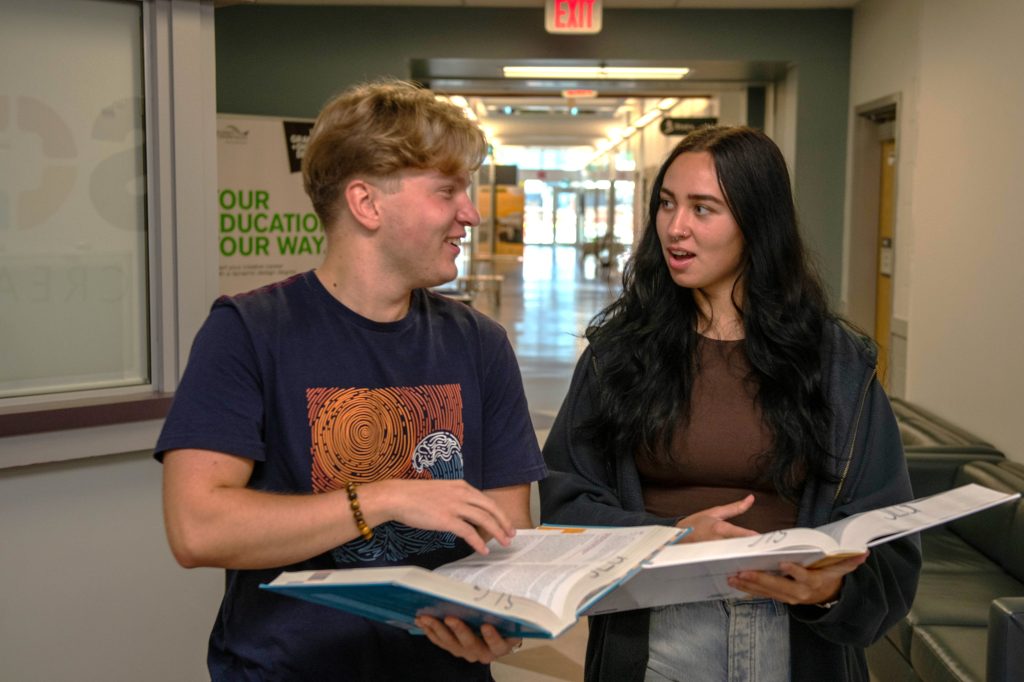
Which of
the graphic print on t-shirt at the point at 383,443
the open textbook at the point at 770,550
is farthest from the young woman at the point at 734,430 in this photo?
the graphic print on t-shirt at the point at 383,443

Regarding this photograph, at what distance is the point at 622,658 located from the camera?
187 centimetres

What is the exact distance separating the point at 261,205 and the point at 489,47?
2535 millimetres

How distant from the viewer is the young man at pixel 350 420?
4.66ft

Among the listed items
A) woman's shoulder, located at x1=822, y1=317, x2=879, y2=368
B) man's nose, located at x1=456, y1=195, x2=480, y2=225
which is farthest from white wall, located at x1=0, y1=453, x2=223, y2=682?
woman's shoulder, located at x1=822, y1=317, x2=879, y2=368

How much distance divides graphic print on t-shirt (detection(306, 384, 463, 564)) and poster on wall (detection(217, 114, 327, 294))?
19.1 ft

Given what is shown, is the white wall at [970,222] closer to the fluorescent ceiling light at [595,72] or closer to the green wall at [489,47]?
the green wall at [489,47]

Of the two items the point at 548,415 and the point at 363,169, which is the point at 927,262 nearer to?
the point at 548,415

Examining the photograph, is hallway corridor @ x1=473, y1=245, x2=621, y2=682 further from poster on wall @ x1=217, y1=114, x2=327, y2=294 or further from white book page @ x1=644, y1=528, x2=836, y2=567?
poster on wall @ x1=217, y1=114, x2=327, y2=294

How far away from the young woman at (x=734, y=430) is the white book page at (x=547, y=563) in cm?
27

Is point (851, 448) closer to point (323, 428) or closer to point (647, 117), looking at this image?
point (323, 428)

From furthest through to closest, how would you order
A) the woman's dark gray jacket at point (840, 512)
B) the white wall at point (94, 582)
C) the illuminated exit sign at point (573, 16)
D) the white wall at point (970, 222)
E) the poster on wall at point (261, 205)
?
the illuminated exit sign at point (573, 16) → the poster on wall at point (261, 205) → the white wall at point (970, 222) → the white wall at point (94, 582) → the woman's dark gray jacket at point (840, 512)

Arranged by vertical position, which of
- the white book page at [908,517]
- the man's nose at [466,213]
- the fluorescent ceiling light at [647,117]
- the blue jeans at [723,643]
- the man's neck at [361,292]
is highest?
the fluorescent ceiling light at [647,117]

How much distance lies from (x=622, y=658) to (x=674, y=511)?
0.26 meters

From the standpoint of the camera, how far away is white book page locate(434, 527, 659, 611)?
1.32 m
